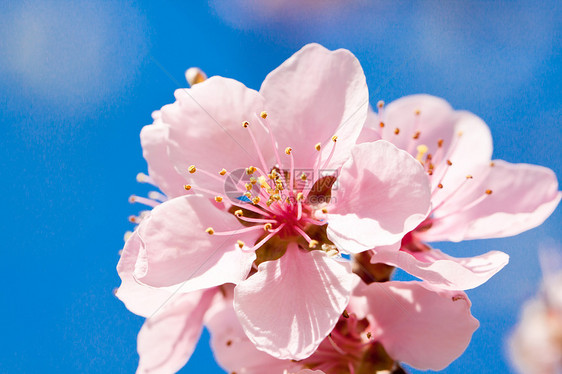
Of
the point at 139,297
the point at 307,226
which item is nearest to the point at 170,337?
the point at 139,297

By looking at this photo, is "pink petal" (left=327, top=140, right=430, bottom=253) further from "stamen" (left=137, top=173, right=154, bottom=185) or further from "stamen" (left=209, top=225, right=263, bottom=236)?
"stamen" (left=137, top=173, right=154, bottom=185)

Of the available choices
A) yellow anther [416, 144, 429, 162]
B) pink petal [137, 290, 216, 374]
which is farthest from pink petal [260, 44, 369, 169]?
pink petal [137, 290, 216, 374]

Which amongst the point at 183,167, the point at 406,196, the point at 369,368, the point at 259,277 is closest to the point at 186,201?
the point at 183,167

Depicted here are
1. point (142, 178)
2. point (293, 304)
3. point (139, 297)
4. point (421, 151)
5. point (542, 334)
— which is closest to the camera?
point (293, 304)

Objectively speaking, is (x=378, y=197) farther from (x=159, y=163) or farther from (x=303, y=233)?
(x=159, y=163)

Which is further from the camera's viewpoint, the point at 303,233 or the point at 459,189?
the point at 459,189

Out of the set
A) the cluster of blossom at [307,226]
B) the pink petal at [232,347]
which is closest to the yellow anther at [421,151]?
the cluster of blossom at [307,226]

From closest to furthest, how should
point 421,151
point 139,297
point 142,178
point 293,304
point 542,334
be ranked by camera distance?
point 293,304
point 139,297
point 142,178
point 421,151
point 542,334

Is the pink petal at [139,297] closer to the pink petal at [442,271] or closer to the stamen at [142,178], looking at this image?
the stamen at [142,178]
